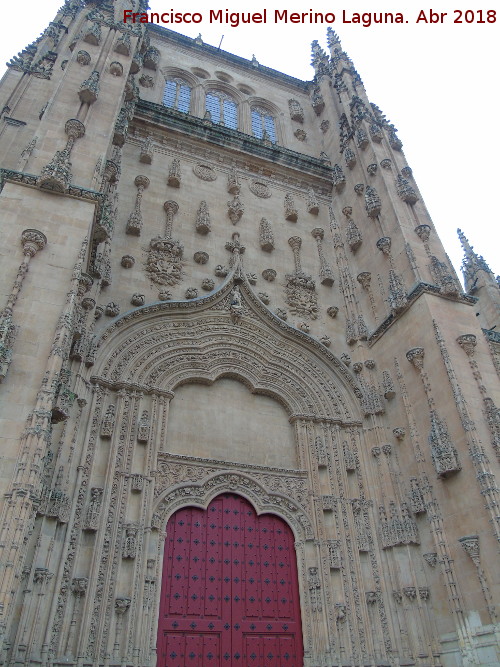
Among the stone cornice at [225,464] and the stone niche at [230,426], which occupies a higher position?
the stone niche at [230,426]

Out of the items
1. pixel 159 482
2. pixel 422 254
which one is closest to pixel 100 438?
pixel 159 482

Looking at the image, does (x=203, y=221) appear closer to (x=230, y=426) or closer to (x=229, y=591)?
(x=230, y=426)

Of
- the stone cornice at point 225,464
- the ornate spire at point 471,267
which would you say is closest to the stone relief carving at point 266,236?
the stone cornice at point 225,464

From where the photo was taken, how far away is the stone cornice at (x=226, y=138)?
17.3 m

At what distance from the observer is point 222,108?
71.2 ft

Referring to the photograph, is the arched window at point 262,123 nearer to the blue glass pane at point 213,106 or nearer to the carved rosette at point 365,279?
the blue glass pane at point 213,106

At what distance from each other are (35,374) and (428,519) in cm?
834

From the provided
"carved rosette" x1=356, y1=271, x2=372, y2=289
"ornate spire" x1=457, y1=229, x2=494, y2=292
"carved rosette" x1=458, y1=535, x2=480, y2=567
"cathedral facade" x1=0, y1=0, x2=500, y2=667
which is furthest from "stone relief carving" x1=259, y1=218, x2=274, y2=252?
"ornate spire" x1=457, y1=229, x2=494, y2=292

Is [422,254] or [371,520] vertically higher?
[422,254]

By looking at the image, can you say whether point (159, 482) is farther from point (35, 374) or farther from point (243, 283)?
point (243, 283)

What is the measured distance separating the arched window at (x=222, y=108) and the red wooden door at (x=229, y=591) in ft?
51.5

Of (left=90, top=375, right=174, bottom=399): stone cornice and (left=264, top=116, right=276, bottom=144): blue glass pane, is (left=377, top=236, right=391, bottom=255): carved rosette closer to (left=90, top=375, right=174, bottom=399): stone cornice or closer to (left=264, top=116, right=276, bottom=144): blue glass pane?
(left=90, top=375, right=174, bottom=399): stone cornice

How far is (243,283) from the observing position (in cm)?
1430

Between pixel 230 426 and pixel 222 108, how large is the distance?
1515 centimetres
